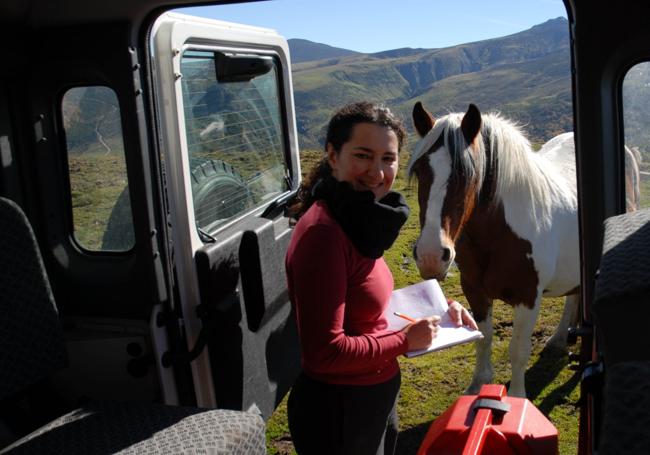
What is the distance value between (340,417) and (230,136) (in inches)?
67.3

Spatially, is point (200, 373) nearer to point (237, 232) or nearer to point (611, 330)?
point (237, 232)

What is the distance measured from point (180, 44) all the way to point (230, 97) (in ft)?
2.46

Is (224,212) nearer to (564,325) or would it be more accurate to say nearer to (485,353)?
(485,353)

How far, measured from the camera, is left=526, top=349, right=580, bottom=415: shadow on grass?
3.69 metres

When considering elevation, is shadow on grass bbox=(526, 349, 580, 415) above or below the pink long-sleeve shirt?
below

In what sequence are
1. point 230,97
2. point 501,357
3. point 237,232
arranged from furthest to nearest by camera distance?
point 501,357, point 230,97, point 237,232

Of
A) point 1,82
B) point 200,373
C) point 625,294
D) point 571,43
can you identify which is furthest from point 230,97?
point 625,294

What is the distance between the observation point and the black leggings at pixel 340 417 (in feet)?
5.73

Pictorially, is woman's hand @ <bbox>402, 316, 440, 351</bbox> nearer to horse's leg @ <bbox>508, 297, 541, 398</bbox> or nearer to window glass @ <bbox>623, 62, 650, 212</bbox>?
window glass @ <bbox>623, 62, 650, 212</bbox>

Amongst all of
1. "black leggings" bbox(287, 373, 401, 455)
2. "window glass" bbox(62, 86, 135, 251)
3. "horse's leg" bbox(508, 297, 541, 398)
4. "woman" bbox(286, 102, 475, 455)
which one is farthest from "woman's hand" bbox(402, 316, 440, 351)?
"horse's leg" bbox(508, 297, 541, 398)

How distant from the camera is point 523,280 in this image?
3.40 m

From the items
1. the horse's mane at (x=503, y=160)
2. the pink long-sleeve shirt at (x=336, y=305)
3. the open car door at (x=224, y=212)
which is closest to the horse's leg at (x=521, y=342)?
the horse's mane at (x=503, y=160)

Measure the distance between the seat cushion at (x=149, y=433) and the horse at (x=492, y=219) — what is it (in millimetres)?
1372

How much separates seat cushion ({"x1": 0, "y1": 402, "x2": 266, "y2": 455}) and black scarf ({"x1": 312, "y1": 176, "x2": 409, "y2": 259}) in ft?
2.49
